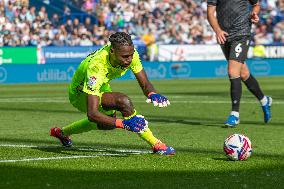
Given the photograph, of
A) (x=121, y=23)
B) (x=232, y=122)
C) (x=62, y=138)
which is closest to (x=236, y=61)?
(x=232, y=122)

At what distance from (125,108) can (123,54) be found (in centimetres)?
57

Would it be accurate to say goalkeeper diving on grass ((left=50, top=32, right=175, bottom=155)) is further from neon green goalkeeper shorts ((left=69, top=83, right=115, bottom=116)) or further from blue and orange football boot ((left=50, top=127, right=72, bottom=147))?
blue and orange football boot ((left=50, top=127, right=72, bottom=147))

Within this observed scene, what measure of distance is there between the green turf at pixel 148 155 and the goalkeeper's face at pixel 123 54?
100 cm

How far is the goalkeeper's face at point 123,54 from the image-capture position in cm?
915

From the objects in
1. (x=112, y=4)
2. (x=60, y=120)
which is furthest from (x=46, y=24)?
(x=60, y=120)

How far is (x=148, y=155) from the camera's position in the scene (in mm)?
9391

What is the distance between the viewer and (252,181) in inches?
292

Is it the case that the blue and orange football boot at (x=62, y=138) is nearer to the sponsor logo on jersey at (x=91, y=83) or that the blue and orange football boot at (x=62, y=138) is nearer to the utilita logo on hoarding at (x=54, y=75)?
the sponsor logo on jersey at (x=91, y=83)

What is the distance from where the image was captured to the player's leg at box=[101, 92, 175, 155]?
9109 mm

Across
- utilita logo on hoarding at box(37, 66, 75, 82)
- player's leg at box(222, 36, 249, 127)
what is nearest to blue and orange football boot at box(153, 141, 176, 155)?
player's leg at box(222, 36, 249, 127)

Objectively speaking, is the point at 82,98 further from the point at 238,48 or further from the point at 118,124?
the point at 238,48

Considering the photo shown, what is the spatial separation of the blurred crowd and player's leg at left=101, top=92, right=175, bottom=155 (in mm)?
25385

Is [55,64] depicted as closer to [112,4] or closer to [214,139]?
[112,4]


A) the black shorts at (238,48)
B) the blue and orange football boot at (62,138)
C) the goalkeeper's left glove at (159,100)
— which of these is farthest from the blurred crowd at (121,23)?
the goalkeeper's left glove at (159,100)
